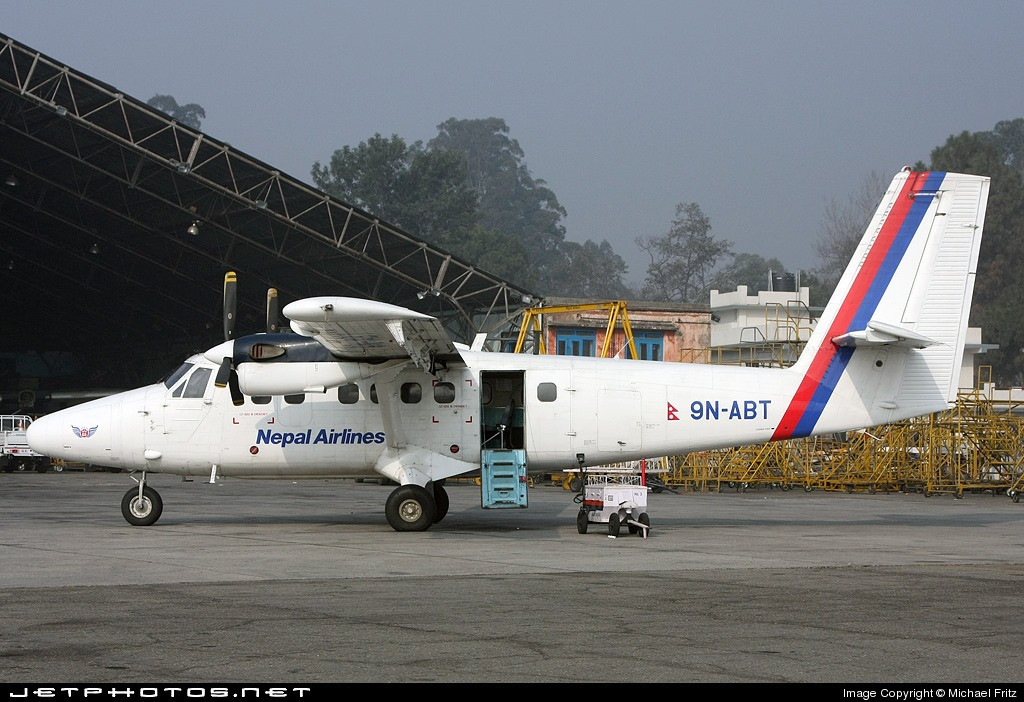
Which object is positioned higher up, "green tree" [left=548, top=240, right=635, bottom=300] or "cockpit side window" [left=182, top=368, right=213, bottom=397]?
"green tree" [left=548, top=240, right=635, bottom=300]

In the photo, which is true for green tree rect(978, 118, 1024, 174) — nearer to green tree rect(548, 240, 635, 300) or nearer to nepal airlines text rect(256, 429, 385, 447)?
green tree rect(548, 240, 635, 300)

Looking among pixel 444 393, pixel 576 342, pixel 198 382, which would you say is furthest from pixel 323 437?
pixel 576 342

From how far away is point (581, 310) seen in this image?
110 feet

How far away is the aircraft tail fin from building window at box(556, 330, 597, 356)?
2236 cm

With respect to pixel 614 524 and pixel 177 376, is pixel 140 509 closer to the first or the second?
pixel 177 376

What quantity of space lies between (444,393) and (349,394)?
1.56 m

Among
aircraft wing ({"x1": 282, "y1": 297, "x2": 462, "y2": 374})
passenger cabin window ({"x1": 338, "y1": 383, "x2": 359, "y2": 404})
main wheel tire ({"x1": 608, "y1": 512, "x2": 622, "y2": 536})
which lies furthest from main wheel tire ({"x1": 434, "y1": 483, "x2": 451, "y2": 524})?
main wheel tire ({"x1": 608, "y1": 512, "x2": 622, "y2": 536})

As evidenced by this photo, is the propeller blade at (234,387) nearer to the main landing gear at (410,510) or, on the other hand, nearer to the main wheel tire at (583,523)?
the main landing gear at (410,510)

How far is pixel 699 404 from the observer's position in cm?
1733

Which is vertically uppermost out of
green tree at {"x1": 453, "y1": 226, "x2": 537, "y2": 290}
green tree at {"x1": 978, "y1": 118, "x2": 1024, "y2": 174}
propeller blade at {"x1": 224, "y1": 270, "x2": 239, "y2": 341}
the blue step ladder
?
green tree at {"x1": 978, "y1": 118, "x2": 1024, "y2": 174}

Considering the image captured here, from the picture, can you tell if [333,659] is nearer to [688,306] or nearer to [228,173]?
[228,173]

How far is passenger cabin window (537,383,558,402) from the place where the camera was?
1758 cm

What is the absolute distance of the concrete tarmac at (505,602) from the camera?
696 centimetres

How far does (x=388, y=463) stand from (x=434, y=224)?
7088 cm
